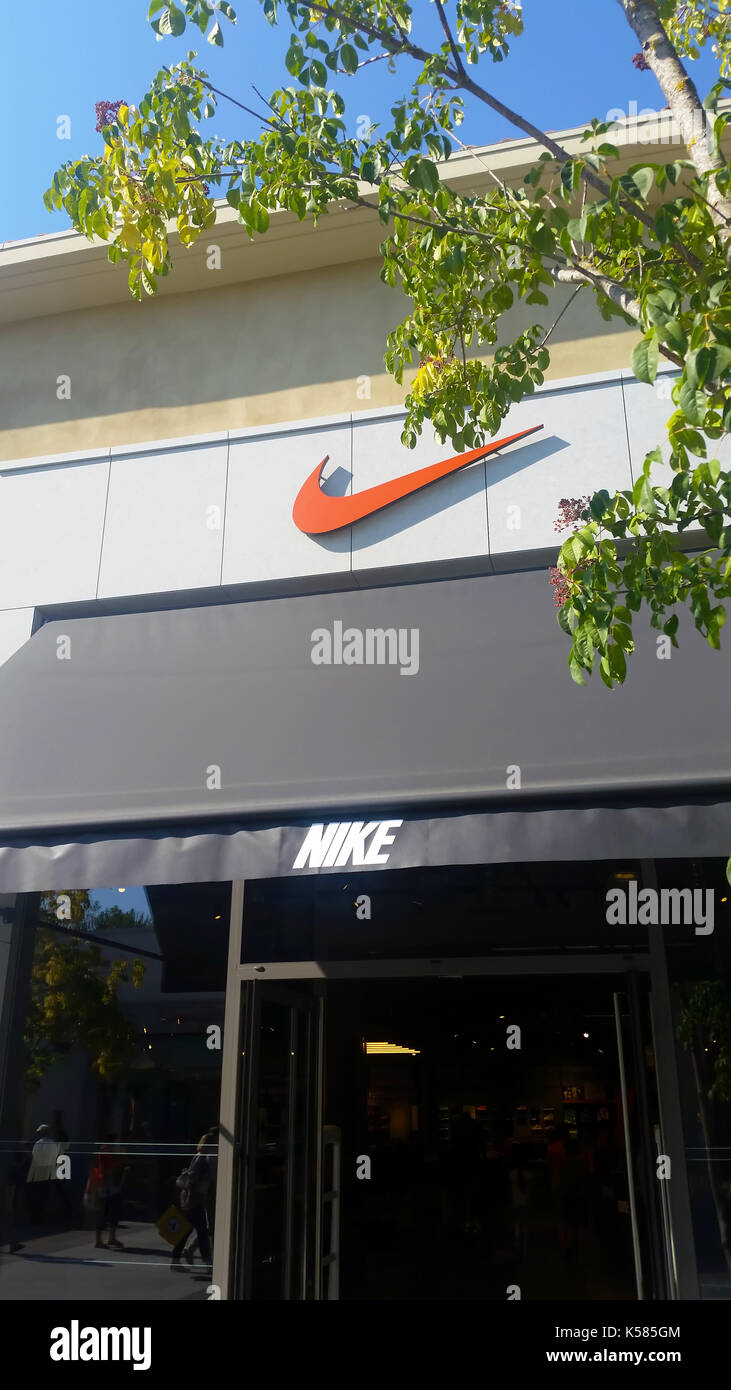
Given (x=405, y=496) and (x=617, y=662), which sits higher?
(x=405, y=496)

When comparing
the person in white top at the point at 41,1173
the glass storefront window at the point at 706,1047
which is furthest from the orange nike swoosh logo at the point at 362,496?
the person in white top at the point at 41,1173

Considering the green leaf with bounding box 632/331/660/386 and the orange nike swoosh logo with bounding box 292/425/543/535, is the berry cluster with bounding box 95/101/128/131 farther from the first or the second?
the green leaf with bounding box 632/331/660/386

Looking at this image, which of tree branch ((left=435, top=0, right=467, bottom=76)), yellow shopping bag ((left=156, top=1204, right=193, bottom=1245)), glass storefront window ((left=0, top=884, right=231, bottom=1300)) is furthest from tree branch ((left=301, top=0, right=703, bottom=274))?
yellow shopping bag ((left=156, top=1204, right=193, bottom=1245))

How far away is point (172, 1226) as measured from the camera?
6191mm

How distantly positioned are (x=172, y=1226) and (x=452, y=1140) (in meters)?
14.5

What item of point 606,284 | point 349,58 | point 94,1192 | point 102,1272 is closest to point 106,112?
point 349,58

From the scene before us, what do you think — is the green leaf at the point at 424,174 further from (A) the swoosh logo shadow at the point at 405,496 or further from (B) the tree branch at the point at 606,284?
(A) the swoosh logo shadow at the point at 405,496

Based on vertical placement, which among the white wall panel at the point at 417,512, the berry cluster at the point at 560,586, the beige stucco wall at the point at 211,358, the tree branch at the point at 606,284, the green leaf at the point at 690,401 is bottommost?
the green leaf at the point at 690,401

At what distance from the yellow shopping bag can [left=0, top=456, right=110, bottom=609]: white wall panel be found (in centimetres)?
416

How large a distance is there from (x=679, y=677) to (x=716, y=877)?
1.59 m

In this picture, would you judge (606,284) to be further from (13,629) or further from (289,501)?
(13,629)

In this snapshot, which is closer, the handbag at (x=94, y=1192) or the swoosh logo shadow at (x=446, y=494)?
the handbag at (x=94, y=1192)

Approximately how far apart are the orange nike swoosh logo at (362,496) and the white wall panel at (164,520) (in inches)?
25.7

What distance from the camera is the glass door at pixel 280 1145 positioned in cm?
646
